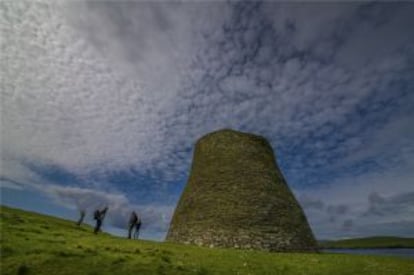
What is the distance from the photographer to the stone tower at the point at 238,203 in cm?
3027

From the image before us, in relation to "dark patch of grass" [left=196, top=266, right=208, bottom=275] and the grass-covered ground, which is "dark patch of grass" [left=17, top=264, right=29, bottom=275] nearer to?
the grass-covered ground

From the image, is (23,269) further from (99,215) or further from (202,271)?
(99,215)

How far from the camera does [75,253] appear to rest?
15.4 m

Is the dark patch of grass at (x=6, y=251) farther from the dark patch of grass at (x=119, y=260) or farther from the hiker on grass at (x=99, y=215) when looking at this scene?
the hiker on grass at (x=99, y=215)

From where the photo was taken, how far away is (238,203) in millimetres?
31984

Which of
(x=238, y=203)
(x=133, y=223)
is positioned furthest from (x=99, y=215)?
(x=238, y=203)

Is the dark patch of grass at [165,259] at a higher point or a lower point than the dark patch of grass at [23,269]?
higher

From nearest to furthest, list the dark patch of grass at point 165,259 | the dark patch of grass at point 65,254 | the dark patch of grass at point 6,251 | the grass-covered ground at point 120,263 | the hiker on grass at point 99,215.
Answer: the grass-covered ground at point 120,263, the dark patch of grass at point 6,251, the dark patch of grass at point 65,254, the dark patch of grass at point 165,259, the hiker on grass at point 99,215

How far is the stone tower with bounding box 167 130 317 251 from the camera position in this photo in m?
30.3

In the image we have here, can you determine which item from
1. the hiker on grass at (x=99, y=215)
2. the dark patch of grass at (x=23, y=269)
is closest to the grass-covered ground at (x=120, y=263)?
the dark patch of grass at (x=23, y=269)

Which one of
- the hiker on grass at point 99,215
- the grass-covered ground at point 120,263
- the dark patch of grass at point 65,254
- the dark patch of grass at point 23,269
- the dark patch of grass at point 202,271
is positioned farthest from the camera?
the hiker on grass at point 99,215

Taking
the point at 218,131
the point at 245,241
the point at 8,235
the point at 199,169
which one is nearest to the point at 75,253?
the point at 8,235

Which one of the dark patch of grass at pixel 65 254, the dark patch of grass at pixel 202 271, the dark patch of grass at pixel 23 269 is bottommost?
the dark patch of grass at pixel 23 269

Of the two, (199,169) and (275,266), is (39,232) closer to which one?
(275,266)
